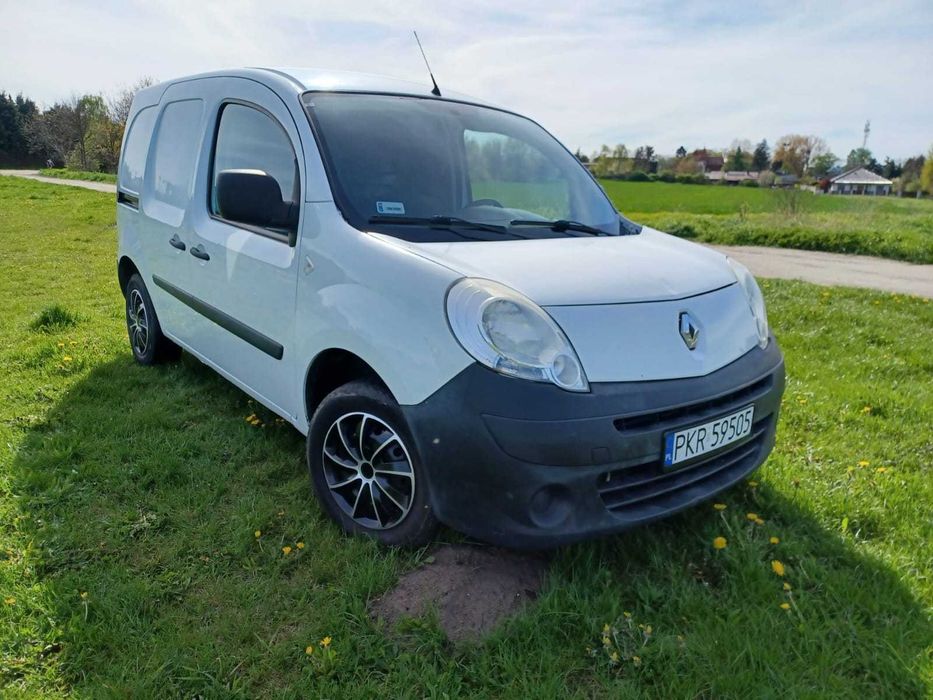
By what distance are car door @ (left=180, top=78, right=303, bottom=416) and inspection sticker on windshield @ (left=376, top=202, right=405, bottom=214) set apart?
1.10 ft

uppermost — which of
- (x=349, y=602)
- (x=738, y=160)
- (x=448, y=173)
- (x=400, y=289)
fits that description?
(x=738, y=160)

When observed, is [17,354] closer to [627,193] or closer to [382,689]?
[382,689]

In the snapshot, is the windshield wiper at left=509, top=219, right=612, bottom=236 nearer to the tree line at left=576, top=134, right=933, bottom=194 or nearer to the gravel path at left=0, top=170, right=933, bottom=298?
the gravel path at left=0, top=170, right=933, bottom=298

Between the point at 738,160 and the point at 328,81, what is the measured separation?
91.1 m

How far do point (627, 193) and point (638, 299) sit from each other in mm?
41848

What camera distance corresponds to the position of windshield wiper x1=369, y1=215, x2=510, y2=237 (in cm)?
255

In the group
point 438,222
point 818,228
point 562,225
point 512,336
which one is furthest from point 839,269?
point 512,336

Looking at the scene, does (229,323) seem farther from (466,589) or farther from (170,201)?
(466,589)

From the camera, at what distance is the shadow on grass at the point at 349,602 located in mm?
1940

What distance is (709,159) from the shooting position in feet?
304

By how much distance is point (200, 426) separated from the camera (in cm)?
362

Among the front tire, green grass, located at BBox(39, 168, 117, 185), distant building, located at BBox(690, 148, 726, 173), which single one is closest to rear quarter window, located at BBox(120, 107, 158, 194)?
the front tire

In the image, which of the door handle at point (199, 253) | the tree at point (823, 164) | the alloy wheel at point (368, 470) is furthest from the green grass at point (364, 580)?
the tree at point (823, 164)

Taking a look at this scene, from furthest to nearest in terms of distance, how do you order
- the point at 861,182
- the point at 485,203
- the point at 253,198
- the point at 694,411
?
the point at 861,182, the point at 485,203, the point at 253,198, the point at 694,411
